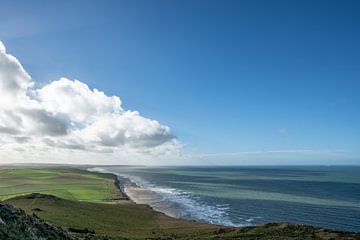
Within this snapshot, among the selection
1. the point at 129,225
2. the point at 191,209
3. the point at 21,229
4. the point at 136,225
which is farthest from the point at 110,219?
the point at 21,229

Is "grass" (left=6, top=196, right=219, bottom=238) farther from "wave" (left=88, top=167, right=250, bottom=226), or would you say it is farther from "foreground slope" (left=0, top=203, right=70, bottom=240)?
"foreground slope" (left=0, top=203, right=70, bottom=240)

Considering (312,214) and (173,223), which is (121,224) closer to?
(173,223)

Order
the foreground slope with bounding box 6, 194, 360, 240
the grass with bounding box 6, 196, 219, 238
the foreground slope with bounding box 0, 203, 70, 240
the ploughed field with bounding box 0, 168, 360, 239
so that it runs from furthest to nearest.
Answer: the grass with bounding box 6, 196, 219, 238 < the foreground slope with bounding box 6, 194, 360, 240 < the ploughed field with bounding box 0, 168, 360, 239 < the foreground slope with bounding box 0, 203, 70, 240

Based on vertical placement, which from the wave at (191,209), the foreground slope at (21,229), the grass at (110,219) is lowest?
the wave at (191,209)

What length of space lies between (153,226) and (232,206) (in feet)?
125

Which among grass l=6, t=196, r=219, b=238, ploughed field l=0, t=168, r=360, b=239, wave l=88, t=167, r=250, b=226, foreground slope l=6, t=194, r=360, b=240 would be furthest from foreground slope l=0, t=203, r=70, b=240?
wave l=88, t=167, r=250, b=226

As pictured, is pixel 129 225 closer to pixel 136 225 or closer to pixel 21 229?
pixel 136 225

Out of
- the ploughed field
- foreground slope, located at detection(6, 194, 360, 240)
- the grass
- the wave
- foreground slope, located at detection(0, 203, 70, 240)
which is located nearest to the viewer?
foreground slope, located at detection(0, 203, 70, 240)

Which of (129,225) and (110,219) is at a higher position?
(110,219)

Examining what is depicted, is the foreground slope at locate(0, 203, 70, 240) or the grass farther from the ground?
the foreground slope at locate(0, 203, 70, 240)

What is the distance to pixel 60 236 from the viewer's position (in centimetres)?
3719

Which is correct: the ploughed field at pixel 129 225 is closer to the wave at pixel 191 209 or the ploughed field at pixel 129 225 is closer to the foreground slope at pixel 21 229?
the foreground slope at pixel 21 229

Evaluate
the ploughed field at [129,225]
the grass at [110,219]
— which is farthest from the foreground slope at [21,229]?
the grass at [110,219]

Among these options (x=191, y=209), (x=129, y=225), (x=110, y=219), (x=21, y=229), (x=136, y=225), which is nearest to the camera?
(x=21, y=229)
